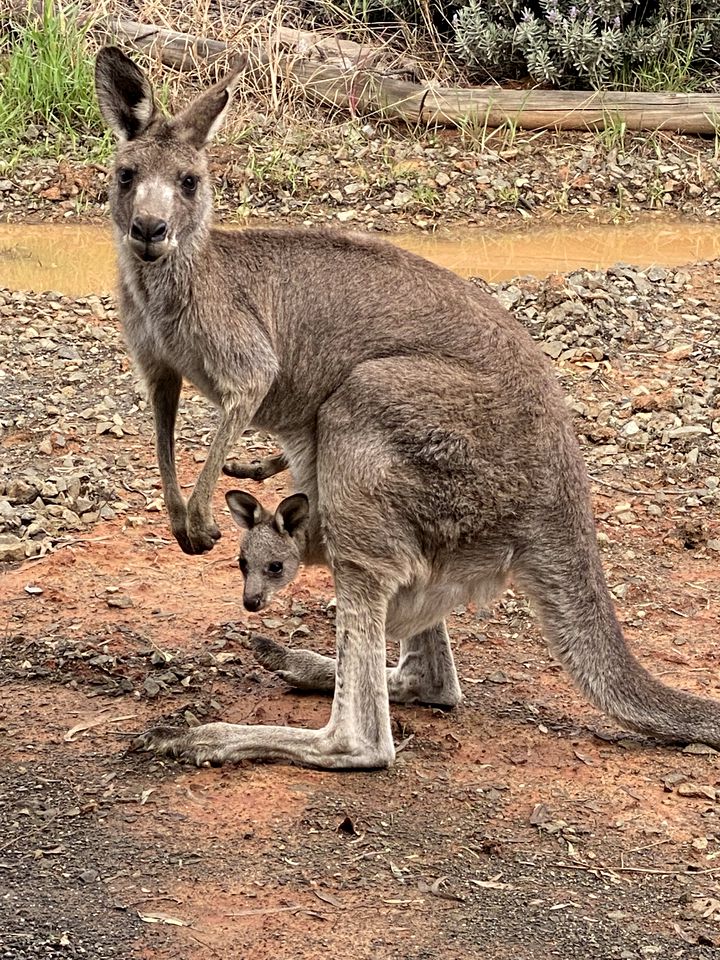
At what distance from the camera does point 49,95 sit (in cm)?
1112

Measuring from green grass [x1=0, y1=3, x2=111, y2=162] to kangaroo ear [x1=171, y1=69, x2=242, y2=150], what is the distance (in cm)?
662

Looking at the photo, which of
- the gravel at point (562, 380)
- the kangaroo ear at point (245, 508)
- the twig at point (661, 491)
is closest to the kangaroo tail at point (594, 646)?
the kangaroo ear at point (245, 508)

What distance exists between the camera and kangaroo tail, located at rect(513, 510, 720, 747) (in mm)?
4227

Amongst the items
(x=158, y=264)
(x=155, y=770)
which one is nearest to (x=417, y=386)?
(x=158, y=264)

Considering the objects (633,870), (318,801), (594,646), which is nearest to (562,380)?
(594,646)

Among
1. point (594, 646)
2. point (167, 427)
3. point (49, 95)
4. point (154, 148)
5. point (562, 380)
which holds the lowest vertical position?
point (562, 380)

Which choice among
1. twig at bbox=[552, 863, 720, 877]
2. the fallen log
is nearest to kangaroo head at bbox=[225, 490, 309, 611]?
twig at bbox=[552, 863, 720, 877]

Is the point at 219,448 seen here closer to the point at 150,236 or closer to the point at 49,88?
the point at 150,236

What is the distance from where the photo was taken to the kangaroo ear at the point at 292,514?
439cm

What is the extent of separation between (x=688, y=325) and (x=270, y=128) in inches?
178

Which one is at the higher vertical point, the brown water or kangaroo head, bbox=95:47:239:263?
kangaroo head, bbox=95:47:239:263

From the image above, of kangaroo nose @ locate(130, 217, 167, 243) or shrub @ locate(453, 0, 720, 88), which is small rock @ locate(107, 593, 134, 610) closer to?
kangaroo nose @ locate(130, 217, 167, 243)

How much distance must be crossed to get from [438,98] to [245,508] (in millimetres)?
7625

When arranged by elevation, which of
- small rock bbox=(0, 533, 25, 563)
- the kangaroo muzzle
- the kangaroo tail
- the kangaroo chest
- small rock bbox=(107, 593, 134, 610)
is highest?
the kangaroo muzzle
